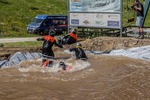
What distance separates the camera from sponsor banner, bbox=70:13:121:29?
83.7 ft

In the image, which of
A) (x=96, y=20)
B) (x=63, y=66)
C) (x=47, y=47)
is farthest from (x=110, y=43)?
(x=63, y=66)

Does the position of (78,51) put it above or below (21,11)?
below

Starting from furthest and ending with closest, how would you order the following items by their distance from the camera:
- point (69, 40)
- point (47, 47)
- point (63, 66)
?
point (69, 40), point (47, 47), point (63, 66)

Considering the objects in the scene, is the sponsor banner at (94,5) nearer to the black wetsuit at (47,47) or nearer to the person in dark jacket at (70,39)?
the person in dark jacket at (70,39)

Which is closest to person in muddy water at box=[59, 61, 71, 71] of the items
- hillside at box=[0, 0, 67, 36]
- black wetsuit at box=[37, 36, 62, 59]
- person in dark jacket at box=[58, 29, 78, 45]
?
black wetsuit at box=[37, 36, 62, 59]

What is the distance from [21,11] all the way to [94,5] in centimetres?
2070

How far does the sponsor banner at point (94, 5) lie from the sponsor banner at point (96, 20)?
1.17 feet

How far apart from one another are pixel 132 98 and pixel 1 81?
18.5 feet

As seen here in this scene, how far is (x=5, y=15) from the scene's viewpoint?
138 feet

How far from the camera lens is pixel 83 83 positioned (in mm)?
14945

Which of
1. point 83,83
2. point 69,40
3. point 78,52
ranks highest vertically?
point 69,40

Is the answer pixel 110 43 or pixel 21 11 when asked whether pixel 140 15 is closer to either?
pixel 110 43

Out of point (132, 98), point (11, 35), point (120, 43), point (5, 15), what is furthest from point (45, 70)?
point (5, 15)

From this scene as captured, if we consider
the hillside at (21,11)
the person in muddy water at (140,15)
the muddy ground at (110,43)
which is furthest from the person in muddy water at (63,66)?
the hillside at (21,11)
